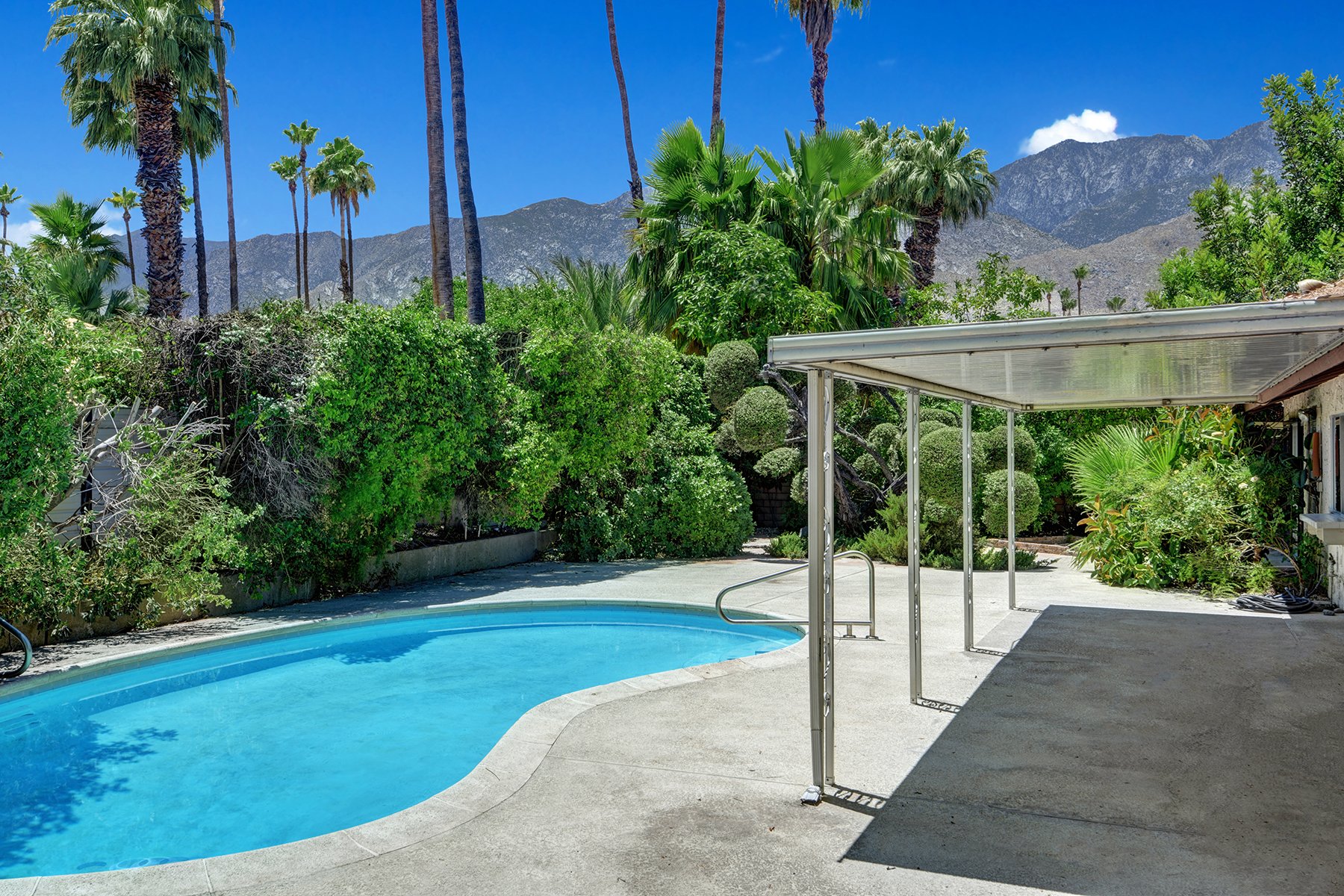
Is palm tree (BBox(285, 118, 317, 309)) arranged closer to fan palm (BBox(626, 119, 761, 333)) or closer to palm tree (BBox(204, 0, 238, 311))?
palm tree (BBox(204, 0, 238, 311))

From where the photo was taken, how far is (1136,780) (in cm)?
487

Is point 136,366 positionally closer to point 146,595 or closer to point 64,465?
point 146,595

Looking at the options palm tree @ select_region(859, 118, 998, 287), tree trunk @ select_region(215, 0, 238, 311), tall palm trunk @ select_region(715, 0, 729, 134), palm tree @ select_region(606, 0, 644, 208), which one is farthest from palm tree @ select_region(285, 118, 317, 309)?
palm tree @ select_region(859, 118, 998, 287)

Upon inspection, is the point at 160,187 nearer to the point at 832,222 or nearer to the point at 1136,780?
the point at 832,222

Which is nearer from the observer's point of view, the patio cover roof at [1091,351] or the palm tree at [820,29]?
the patio cover roof at [1091,351]

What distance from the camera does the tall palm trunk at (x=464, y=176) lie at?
16.0 m

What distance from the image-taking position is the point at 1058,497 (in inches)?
718

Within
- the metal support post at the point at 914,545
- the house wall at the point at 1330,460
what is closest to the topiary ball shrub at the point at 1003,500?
the house wall at the point at 1330,460

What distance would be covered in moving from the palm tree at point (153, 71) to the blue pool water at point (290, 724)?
14.7 meters

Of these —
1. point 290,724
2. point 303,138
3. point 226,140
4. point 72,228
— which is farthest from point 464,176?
point 303,138

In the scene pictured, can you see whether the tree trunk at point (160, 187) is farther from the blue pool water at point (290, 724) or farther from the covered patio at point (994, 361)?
the covered patio at point (994, 361)

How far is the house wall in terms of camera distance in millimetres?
9297

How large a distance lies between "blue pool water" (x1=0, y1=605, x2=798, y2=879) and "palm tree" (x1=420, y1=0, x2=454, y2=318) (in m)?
7.05

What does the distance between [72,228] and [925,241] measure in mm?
24658
